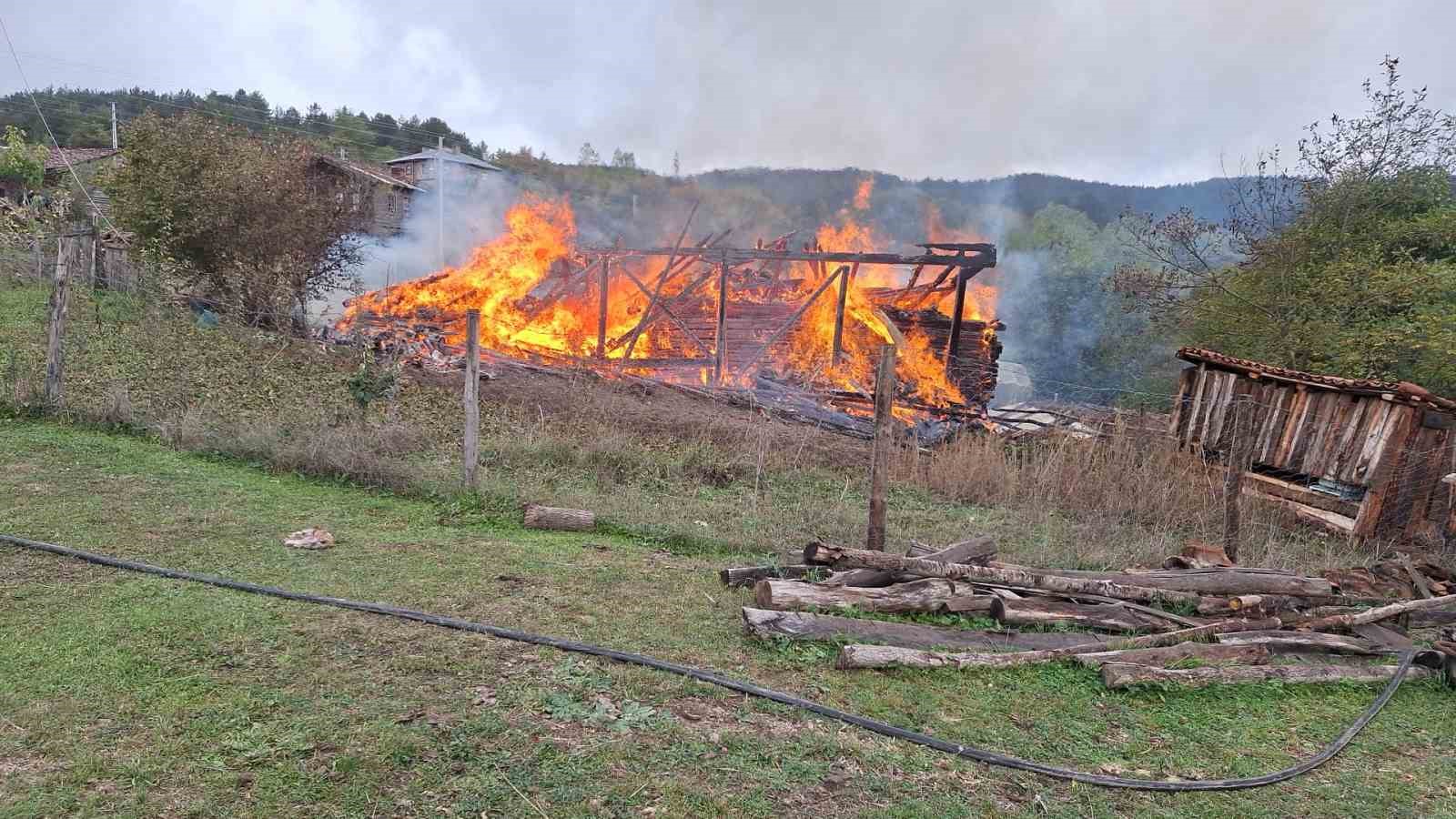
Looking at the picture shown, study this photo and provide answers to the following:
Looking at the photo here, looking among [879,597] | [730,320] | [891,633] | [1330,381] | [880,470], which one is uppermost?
[1330,381]

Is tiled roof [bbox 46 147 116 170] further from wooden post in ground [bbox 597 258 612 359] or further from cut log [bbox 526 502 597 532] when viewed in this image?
cut log [bbox 526 502 597 532]

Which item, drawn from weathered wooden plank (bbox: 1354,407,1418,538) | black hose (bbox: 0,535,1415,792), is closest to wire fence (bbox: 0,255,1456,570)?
weathered wooden plank (bbox: 1354,407,1418,538)

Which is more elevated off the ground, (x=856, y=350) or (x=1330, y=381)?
(x=1330, y=381)

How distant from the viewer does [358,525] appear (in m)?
6.82

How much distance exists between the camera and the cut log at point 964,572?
5.51 m

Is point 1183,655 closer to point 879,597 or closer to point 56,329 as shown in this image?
point 879,597

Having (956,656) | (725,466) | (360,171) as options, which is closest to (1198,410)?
(725,466)

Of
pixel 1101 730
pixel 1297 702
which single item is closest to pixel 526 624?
pixel 1101 730

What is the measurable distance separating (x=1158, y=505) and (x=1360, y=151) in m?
11.0

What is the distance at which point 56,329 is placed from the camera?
28.2ft

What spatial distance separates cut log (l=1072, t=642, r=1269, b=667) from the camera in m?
4.89

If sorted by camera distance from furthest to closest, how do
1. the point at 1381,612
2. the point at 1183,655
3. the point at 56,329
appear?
1. the point at 56,329
2. the point at 1381,612
3. the point at 1183,655

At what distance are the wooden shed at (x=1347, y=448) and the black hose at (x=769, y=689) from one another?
4.90 meters

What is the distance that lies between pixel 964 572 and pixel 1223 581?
2151 mm
